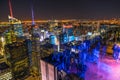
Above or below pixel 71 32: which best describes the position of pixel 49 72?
below

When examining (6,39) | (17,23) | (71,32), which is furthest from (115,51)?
(17,23)

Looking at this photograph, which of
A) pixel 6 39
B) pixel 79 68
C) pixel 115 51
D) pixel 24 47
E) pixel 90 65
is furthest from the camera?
pixel 6 39

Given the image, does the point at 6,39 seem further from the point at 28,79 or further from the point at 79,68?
the point at 79,68

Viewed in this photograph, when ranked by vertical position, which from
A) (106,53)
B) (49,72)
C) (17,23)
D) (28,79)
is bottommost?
(28,79)

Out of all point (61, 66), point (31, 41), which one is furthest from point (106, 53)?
point (31, 41)

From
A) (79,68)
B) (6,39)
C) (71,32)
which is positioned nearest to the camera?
(79,68)

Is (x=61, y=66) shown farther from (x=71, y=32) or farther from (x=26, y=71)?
(x=71, y=32)

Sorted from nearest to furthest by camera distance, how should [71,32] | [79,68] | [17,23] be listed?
[79,68], [71,32], [17,23]

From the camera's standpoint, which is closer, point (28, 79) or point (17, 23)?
point (28, 79)

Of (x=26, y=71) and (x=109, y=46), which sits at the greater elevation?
(x=109, y=46)
